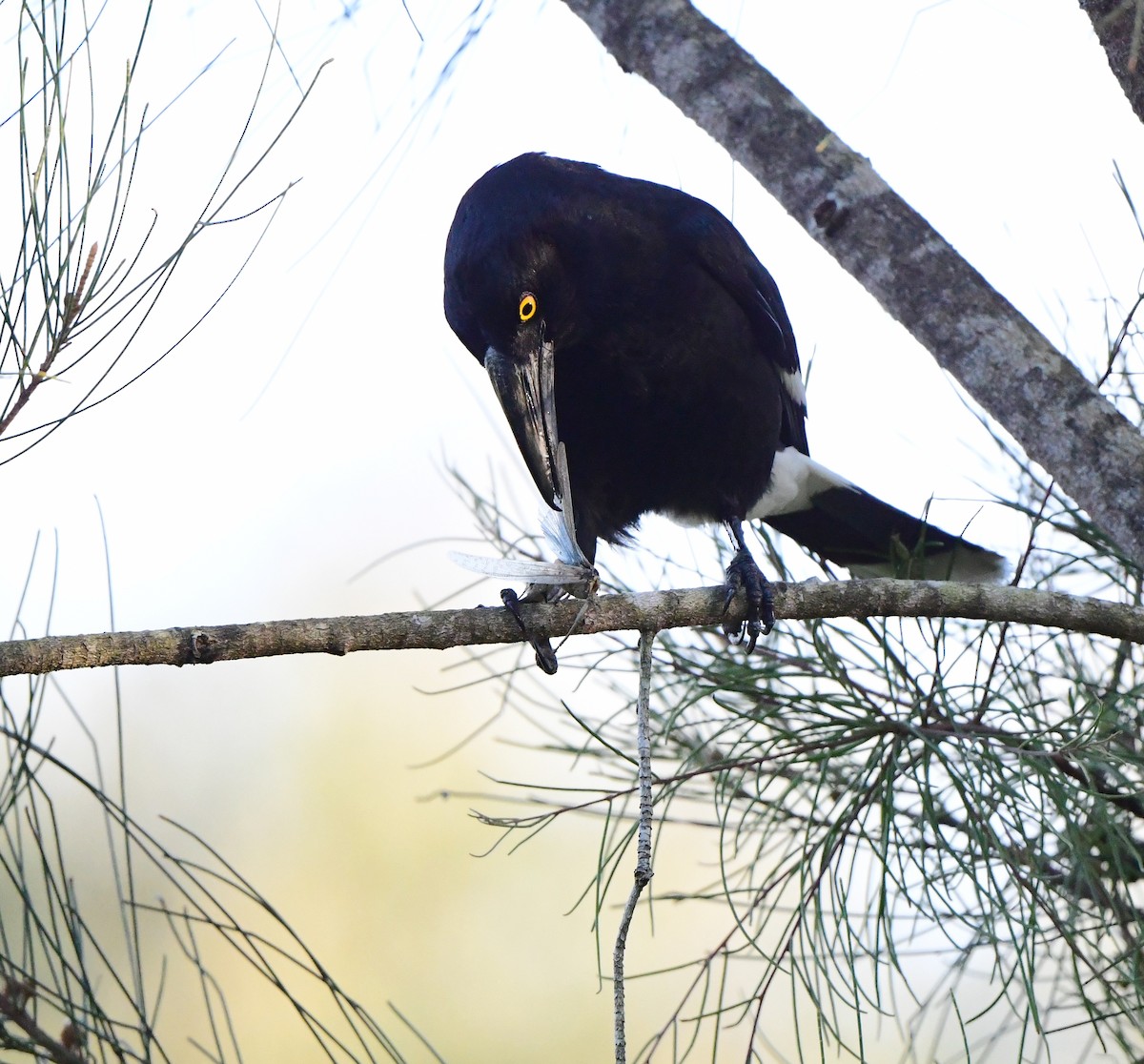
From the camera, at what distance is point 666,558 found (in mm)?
2039

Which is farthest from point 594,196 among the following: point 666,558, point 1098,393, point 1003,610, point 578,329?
point 1003,610

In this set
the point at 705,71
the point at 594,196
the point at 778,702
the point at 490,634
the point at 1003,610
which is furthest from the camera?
the point at 594,196

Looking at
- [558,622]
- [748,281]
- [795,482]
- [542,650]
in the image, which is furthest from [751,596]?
[795,482]

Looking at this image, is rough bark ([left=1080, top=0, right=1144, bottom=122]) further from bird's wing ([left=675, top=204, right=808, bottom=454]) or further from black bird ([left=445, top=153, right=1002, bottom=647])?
bird's wing ([left=675, top=204, right=808, bottom=454])

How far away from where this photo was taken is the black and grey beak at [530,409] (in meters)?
1.89

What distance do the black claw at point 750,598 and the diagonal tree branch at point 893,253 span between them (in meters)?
0.39

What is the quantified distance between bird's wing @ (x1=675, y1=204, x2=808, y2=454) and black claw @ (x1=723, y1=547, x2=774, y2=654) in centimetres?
64

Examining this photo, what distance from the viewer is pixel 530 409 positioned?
6.31 ft

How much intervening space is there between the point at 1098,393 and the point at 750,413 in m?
0.68

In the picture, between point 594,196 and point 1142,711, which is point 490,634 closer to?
point 1142,711

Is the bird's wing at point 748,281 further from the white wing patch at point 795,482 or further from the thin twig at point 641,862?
the thin twig at point 641,862

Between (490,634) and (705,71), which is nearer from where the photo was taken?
(490,634)

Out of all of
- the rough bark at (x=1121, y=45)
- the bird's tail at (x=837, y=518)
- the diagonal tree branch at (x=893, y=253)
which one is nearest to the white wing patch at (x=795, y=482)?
the bird's tail at (x=837, y=518)

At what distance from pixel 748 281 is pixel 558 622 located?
1.14m
